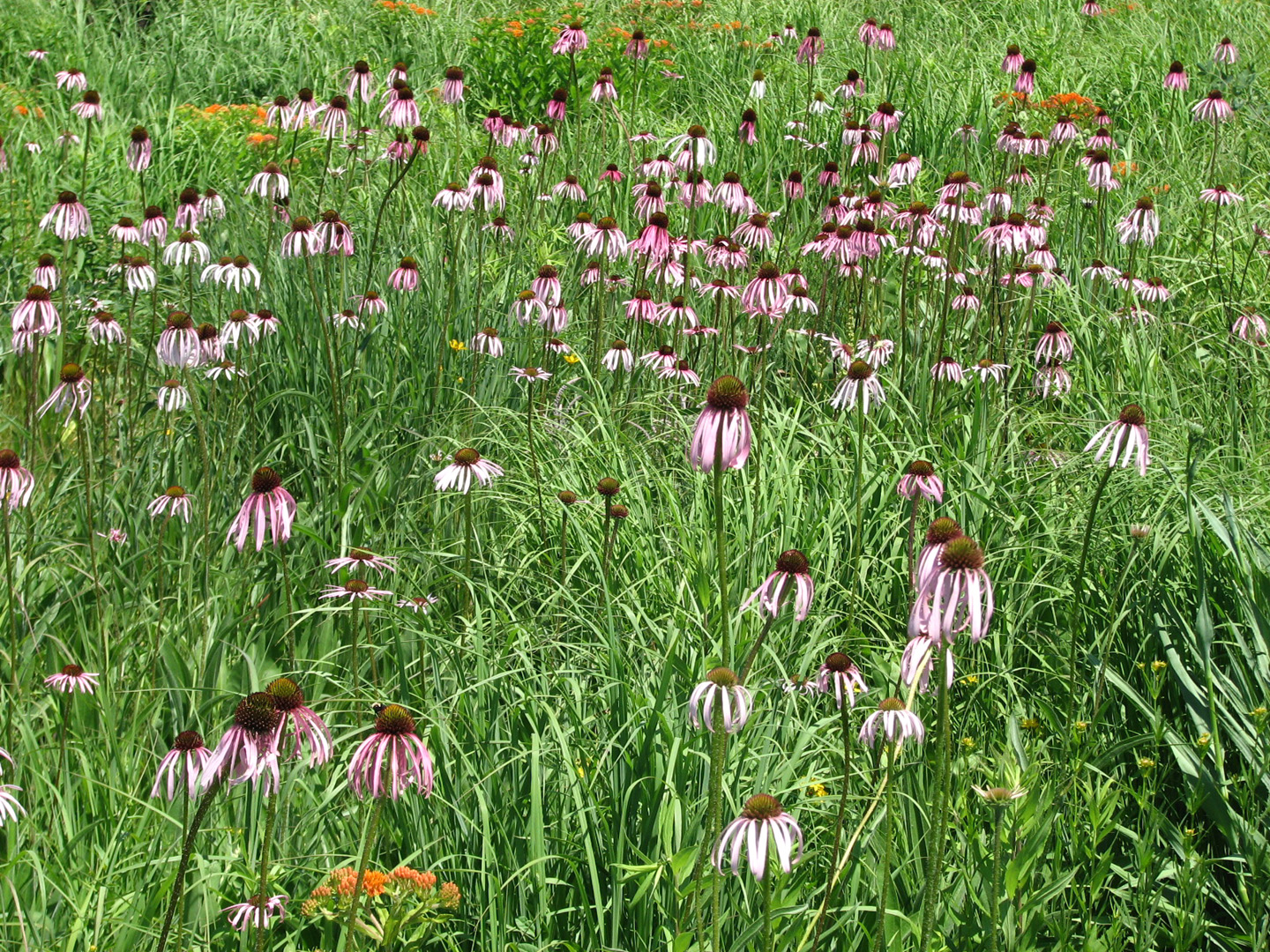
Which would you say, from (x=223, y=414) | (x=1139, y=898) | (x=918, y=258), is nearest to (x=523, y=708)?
(x=1139, y=898)

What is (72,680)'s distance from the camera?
2.54 meters

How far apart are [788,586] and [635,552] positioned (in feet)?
4.49

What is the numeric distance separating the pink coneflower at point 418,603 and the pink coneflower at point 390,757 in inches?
42.5

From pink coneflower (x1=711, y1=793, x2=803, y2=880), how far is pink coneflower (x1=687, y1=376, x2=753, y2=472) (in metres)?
0.46

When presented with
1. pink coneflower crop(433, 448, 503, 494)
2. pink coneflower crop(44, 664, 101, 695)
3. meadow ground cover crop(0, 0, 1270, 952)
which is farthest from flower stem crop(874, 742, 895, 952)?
pink coneflower crop(44, 664, 101, 695)

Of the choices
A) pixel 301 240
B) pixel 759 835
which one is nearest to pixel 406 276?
pixel 301 240

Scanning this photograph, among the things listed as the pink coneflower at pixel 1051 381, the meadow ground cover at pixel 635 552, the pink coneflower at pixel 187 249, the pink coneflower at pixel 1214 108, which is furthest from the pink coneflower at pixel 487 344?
the pink coneflower at pixel 1214 108

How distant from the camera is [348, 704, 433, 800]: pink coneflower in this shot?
5.18ft

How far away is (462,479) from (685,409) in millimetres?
1284

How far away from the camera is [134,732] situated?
98.2 inches

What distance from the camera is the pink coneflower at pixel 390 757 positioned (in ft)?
5.18

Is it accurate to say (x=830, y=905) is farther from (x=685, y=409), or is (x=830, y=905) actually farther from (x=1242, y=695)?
(x=685, y=409)

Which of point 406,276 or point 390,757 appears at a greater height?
point 390,757

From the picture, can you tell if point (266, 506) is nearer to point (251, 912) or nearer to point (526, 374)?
point (251, 912)
